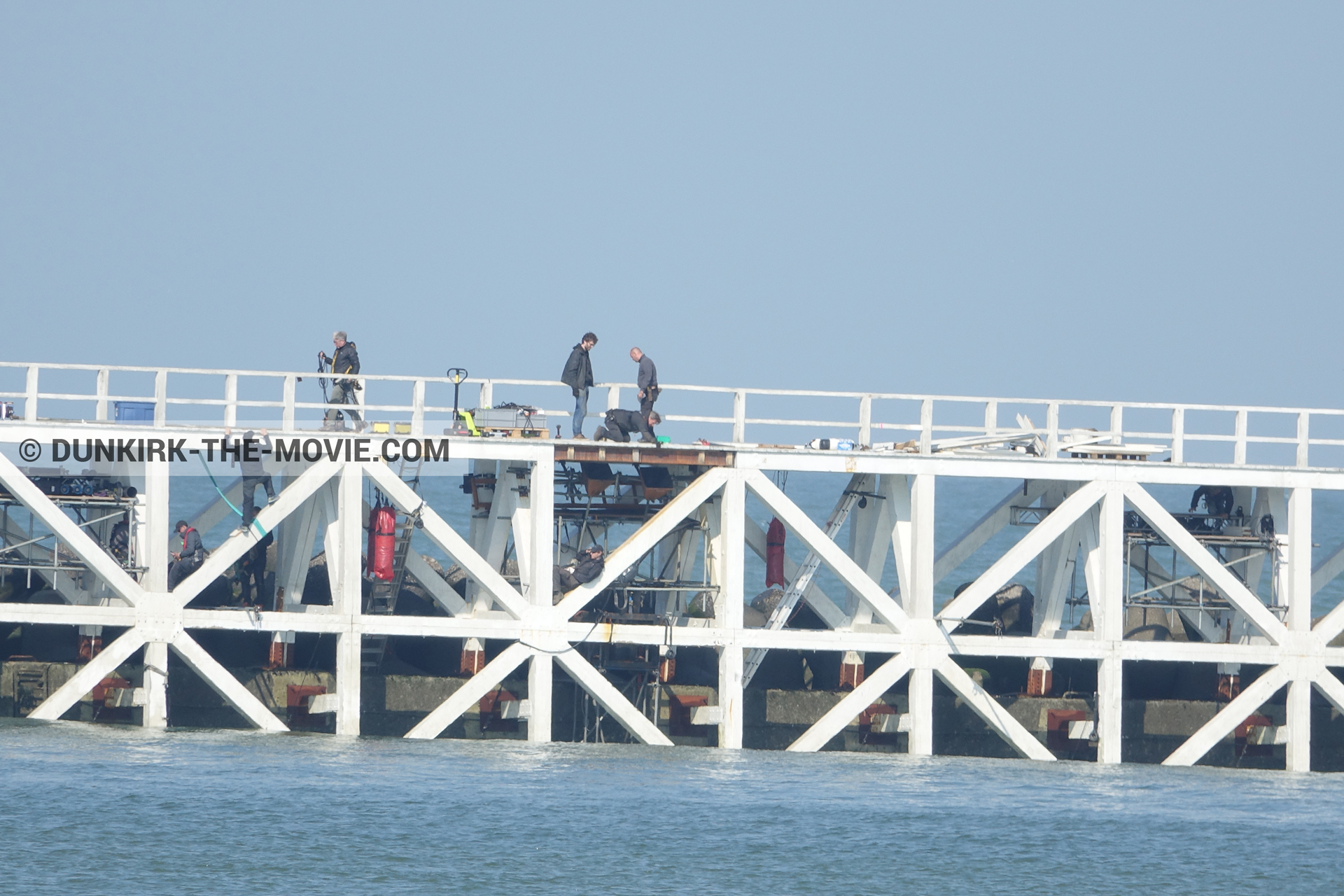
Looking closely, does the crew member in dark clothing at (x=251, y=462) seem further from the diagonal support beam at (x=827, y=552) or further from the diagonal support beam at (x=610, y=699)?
the diagonal support beam at (x=827, y=552)

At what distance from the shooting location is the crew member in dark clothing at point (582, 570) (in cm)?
2850

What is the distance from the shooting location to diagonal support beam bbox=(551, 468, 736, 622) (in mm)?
28547

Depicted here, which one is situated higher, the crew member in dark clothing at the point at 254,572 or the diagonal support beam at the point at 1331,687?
the crew member in dark clothing at the point at 254,572

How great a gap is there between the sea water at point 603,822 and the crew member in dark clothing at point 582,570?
8.59 feet

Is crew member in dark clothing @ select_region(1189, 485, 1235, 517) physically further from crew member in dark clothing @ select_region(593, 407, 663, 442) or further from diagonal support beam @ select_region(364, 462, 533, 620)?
diagonal support beam @ select_region(364, 462, 533, 620)

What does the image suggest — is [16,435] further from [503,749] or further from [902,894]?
[902,894]

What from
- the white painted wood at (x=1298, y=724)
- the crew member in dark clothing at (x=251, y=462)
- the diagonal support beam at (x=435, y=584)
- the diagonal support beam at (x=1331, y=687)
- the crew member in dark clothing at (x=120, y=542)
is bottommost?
the white painted wood at (x=1298, y=724)

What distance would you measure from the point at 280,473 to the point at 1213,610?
15595 mm

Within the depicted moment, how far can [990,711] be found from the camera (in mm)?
29516

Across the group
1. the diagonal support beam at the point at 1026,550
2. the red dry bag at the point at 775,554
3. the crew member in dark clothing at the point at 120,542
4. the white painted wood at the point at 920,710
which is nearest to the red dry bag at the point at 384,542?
the crew member in dark clothing at the point at 120,542

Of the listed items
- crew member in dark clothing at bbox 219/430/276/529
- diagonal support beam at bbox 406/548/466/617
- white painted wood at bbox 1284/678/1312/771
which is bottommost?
white painted wood at bbox 1284/678/1312/771

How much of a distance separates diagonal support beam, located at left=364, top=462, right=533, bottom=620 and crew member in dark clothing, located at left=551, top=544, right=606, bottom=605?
0.65m

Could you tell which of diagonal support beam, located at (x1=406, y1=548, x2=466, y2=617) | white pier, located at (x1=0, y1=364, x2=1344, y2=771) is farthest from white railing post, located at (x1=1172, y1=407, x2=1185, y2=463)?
diagonal support beam, located at (x1=406, y1=548, x2=466, y2=617)

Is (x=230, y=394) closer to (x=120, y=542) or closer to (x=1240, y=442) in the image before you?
(x=120, y=542)
